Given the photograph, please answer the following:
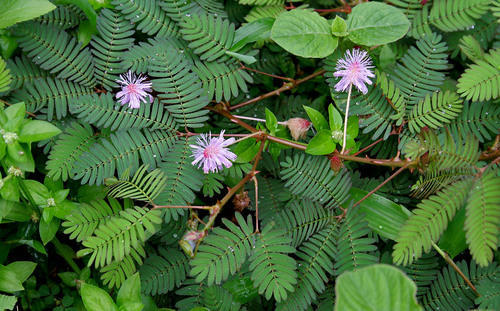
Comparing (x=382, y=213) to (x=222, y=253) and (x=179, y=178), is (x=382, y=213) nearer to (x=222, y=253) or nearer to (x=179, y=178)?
(x=222, y=253)

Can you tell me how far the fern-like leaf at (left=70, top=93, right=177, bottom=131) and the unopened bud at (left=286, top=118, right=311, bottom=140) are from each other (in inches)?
17.8

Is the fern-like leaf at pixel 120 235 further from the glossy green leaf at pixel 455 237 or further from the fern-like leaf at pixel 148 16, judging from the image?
the glossy green leaf at pixel 455 237

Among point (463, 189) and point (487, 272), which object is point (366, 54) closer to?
point (463, 189)

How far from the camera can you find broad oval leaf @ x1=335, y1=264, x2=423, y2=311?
3.73ft

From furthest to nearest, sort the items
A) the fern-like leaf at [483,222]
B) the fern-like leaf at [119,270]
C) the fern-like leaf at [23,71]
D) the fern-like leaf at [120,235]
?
1. the fern-like leaf at [23,71]
2. the fern-like leaf at [119,270]
3. the fern-like leaf at [120,235]
4. the fern-like leaf at [483,222]

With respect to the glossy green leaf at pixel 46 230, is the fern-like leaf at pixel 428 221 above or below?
above

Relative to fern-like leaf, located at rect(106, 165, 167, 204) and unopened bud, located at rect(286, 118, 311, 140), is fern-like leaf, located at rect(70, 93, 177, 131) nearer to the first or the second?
fern-like leaf, located at rect(106, 165, 167, 204)

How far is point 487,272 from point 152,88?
4.75 ft

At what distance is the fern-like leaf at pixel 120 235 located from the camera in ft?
4.59

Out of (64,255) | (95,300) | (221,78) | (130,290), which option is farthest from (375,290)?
(64,255)

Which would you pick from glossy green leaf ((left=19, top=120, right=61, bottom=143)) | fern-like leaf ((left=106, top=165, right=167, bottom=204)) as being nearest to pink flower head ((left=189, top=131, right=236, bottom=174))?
fern-like leaf ((left=106, top=165, right=167, bottom=204))

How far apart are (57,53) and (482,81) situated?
1654 mm

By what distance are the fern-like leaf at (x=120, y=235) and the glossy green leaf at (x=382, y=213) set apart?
2.46ft

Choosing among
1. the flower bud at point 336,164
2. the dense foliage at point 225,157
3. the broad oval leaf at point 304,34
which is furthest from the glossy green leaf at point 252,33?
the flower bud at point 336,164
